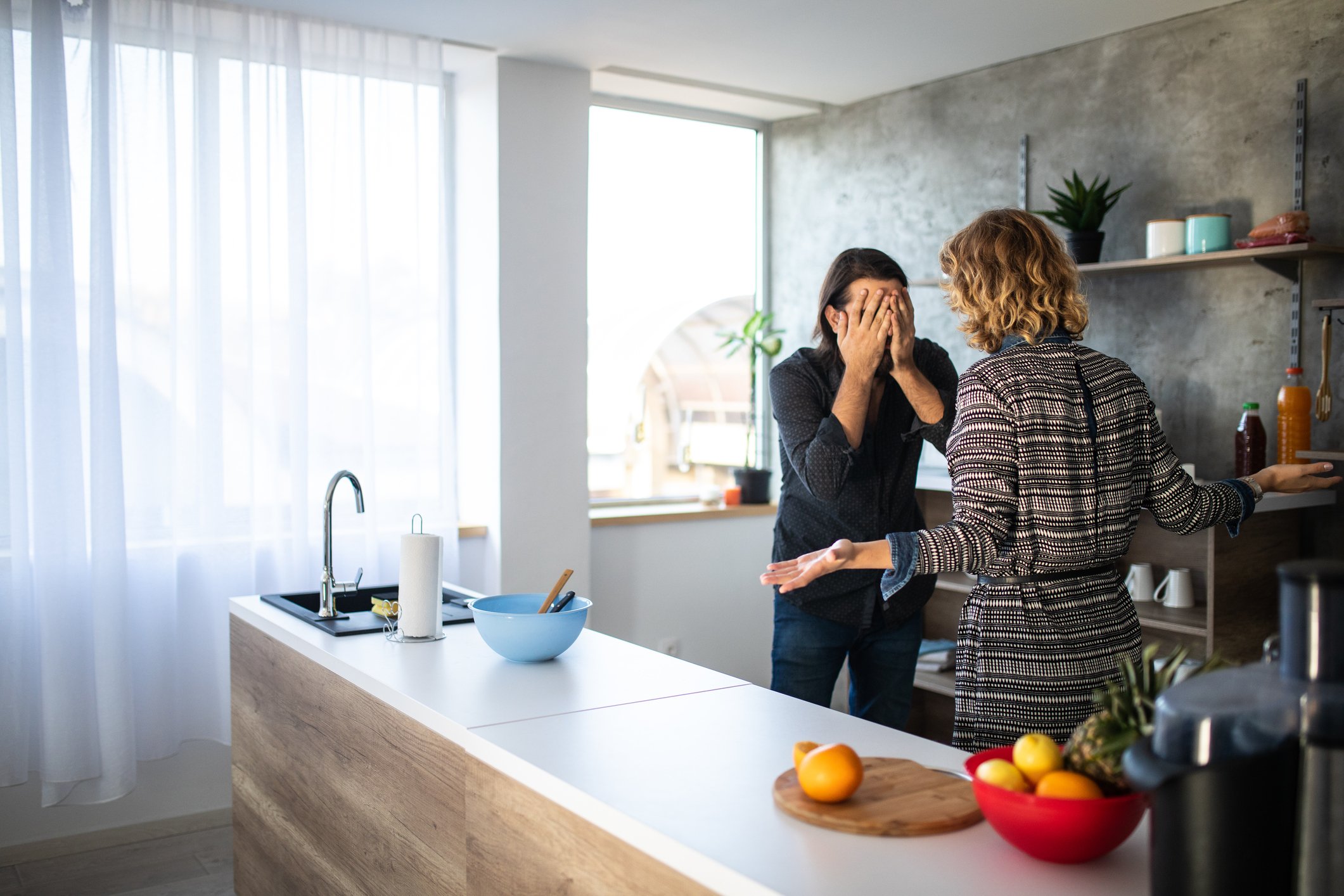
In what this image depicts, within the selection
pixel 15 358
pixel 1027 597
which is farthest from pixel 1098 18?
pixel 15 358

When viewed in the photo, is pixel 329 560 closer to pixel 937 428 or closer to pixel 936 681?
pixel 937 428

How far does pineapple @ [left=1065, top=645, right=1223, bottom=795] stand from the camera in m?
1.03

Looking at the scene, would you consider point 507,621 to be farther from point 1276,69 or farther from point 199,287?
point 1276,69

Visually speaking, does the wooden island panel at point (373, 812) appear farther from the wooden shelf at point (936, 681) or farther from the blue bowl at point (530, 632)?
the wooden shelf at point (936, 681)

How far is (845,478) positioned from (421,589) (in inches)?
34.7

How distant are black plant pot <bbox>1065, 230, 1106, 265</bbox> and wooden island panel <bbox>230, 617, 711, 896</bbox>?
2518 mm

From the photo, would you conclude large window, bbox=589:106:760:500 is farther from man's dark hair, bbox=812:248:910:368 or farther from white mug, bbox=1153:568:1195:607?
man's dark hair, bbox=812:248:910:368

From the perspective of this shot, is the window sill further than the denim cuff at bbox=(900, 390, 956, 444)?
Yes

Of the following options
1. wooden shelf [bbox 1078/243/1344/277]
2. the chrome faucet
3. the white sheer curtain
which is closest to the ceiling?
the white sheer curtain

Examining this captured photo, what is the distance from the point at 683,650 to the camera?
4.39 metres

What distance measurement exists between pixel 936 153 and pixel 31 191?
9.73 feet

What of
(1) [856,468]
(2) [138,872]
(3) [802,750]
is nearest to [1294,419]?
(1) [856,468]

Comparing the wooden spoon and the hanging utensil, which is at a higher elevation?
the hanging utensil

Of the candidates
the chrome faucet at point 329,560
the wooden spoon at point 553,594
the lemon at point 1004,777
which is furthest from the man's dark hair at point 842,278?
the lemon at point 1004,777
